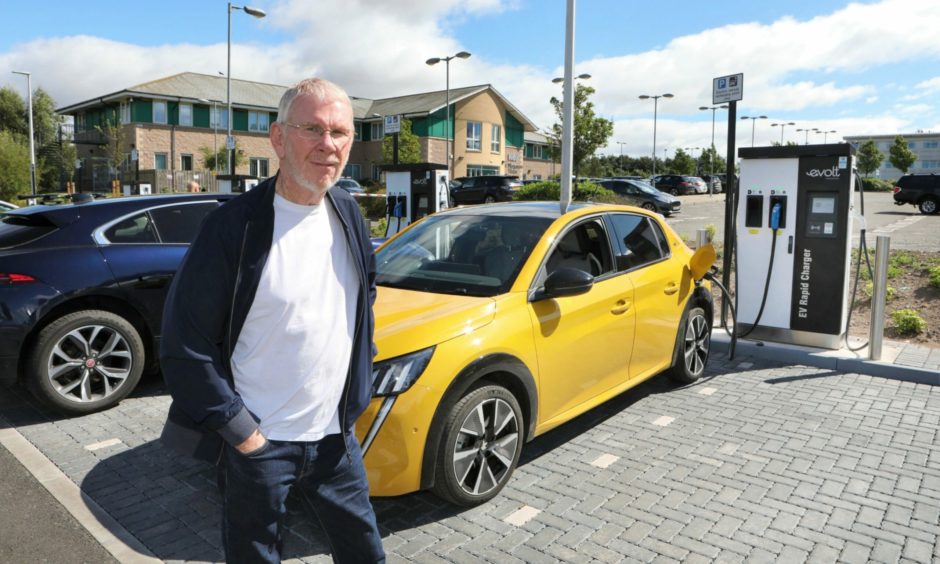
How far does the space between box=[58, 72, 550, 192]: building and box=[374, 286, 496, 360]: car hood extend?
41.3 meters

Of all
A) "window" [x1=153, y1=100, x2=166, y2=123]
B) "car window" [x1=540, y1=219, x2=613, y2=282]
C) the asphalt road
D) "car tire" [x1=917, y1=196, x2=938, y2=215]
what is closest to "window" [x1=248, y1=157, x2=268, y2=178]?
"window" [x1=153, y1=100, x2=166, y2=123]

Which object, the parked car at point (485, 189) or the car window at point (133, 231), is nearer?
the car window at point (133, 231)

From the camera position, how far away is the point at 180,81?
Answer: 4772cm

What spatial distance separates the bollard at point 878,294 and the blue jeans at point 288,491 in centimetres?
584

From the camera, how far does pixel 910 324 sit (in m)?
7.63

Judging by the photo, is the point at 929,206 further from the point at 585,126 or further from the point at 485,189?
the point at 485,189

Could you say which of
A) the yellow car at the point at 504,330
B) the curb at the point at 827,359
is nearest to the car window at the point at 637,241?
the yellow car at the point at 504,330

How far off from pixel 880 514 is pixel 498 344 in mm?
2246

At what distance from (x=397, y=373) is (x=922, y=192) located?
32878 mm

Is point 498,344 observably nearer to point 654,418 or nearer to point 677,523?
point 677,523

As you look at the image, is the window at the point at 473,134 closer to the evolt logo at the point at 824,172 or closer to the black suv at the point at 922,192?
the black suv at the point at 922,192

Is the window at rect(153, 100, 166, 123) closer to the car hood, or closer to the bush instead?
the bush

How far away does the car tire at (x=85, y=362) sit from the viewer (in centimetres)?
500

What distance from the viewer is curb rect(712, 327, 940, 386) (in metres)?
6.30
